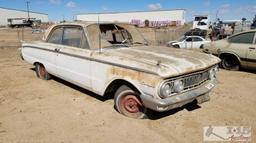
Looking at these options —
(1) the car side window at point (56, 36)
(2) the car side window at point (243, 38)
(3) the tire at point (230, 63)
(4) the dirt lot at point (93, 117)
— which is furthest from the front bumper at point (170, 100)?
(3) the tire at point (230, 63)

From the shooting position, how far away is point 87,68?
446cm

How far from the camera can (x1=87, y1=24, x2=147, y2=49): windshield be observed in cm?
457

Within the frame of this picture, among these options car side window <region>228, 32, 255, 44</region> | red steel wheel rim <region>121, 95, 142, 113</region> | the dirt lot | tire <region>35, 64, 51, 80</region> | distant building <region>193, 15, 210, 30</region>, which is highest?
distant building <region>193, 15, 210, 30</region>

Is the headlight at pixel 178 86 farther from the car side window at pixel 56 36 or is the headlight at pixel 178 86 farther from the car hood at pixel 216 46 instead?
the car hood at pixel 216 46

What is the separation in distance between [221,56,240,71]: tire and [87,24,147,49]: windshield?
4.14 m

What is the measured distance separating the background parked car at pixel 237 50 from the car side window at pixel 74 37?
5.48m

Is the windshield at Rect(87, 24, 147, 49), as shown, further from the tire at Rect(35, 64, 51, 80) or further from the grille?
the tire at Rect(35, 64, 51, 80)

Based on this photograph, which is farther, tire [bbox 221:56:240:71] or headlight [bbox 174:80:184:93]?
tire [bbox 221:56:240:71]

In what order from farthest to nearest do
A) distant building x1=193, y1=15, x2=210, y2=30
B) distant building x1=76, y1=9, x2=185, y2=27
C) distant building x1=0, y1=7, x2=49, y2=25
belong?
distant building x1=0, y1=7, x2=49, y2=25
distant building x1=76, y1=9, x2=185, y2=27
distant building x1=193, y1=15, x2=210, y2=30

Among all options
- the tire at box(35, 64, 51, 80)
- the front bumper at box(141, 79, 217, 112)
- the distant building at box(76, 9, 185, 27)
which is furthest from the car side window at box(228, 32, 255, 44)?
the distant building at box(76, 9, 185, 27)

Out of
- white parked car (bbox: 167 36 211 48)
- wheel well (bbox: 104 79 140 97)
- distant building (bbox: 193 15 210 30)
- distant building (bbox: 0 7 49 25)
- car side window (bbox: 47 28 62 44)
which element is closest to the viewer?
wheel well (bbox: 104 79 140 97)

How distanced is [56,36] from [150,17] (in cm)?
7063

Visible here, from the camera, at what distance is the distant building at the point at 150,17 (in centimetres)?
6788

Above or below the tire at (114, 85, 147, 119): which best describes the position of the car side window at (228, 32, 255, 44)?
above
